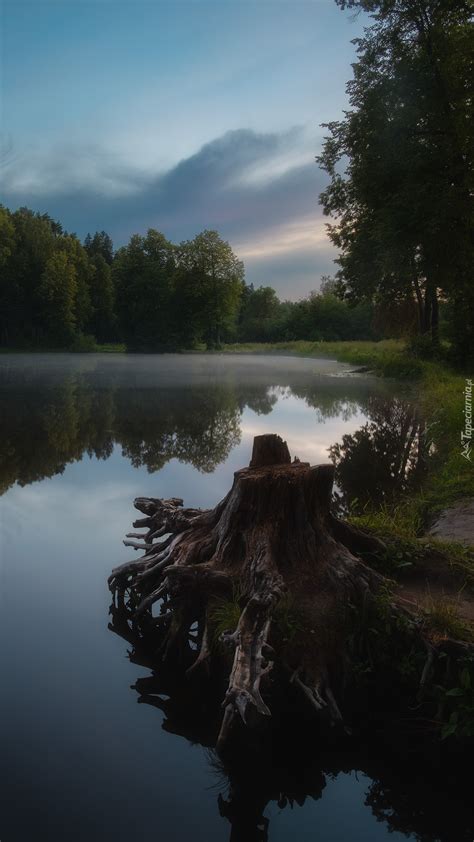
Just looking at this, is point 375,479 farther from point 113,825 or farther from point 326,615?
point 113,825

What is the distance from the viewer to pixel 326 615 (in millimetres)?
4820

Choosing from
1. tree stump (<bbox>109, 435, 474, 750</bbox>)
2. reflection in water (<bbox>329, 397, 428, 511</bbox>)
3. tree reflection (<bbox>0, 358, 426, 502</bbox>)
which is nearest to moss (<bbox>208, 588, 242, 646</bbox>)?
tree stump (<bbox>109, 435, 474, 750</bbox>)

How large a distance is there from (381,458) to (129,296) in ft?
286

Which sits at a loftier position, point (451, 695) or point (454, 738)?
point (451, 695)

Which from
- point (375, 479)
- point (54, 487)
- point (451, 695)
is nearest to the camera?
point (451, 695)

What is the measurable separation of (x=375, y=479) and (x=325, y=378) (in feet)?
81.5

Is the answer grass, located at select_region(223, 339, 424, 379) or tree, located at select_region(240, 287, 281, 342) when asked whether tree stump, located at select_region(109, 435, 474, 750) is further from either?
tree, located at select_region(240, 287, 281, 342)

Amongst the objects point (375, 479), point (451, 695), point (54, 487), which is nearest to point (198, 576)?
point (451, 695)

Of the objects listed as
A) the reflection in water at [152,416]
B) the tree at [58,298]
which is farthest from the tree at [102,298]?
the reflection in water at [152,416]

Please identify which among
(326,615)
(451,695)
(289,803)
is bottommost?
(289,803)

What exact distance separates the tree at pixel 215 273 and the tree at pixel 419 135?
224ft

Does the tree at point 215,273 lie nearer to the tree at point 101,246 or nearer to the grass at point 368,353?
the grass at point 368,353

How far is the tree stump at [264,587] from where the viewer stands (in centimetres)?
436

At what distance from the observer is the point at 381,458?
14008 millimetres
